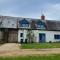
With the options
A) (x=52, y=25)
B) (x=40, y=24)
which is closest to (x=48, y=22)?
(x=52, y=25)

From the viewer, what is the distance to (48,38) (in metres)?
53.9

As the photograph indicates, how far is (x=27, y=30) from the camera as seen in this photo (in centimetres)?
5197

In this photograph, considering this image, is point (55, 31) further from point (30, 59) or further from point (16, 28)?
point (30, 59)

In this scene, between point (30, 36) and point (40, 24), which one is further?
point (40, 24)

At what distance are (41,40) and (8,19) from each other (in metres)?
8.28

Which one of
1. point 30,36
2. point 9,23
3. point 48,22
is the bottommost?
point 30,36

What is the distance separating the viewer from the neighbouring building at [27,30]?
51.1 meters

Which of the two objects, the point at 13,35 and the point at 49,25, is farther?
the point at 49,25

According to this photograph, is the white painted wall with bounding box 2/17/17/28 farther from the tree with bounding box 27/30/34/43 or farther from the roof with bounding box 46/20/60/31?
the roof with bounding box 46/20/60/31

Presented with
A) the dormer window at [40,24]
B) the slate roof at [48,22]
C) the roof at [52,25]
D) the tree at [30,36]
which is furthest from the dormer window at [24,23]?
the roof at [52,25]

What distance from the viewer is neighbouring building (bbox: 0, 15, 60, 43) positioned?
51.1m

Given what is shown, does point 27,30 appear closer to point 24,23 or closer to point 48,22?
point 24,23

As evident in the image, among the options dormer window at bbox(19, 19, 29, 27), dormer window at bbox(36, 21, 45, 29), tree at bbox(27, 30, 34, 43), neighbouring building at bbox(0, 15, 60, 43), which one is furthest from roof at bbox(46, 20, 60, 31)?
dormer window at bbox(19, 19, 29, 27)

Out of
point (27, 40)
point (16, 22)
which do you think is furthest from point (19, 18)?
point (27, 40)
